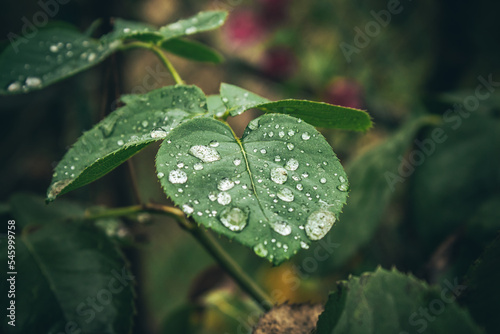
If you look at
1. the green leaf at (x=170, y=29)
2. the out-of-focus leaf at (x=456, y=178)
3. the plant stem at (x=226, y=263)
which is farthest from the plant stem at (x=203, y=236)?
the out-of-focus leaf at (x=456, y=178)

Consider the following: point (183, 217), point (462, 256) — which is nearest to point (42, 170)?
point (183, 217)

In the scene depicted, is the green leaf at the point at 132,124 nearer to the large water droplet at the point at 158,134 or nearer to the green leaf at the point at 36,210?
the large water droplet at the point at 158,134

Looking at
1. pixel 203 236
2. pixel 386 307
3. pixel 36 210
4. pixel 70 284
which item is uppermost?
pixel 386 307

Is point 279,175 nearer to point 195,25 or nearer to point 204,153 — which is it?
point 204,153

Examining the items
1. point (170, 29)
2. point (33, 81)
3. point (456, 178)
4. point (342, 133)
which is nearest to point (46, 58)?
point (33, 81)

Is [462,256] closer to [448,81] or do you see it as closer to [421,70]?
[448,81]

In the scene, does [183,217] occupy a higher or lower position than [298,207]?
A: lower
